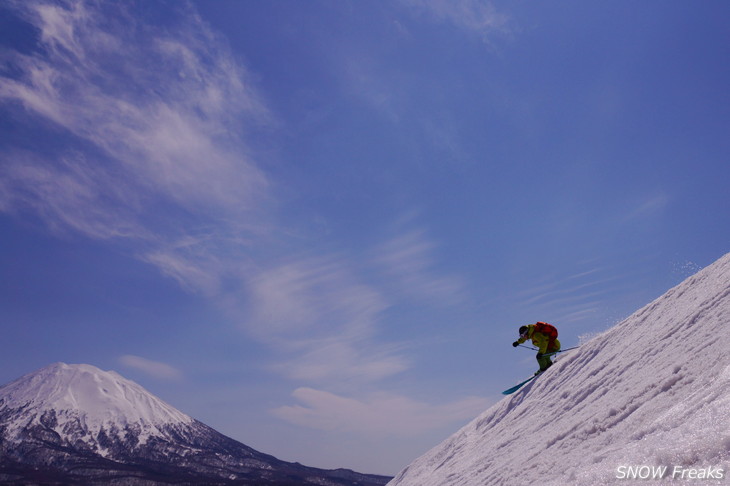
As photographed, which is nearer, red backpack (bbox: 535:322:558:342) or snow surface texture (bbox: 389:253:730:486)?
snow surface texture (bbox: 389:253:730:486)

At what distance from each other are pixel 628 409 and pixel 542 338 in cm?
865

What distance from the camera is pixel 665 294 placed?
12.5 meters

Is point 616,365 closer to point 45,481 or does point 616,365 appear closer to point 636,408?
point 636,408

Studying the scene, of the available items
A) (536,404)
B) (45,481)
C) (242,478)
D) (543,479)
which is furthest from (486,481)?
(242,478)

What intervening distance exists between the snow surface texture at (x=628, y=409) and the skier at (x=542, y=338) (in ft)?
4.68

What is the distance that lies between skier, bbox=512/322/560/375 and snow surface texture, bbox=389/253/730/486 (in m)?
1.43

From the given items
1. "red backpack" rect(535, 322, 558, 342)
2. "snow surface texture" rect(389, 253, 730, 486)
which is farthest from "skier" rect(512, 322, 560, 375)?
"snow surface texture" rect(389, 253, 730, 486)

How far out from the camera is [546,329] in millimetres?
15547

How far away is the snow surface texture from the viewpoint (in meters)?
5.08

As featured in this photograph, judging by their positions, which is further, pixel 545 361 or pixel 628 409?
pixel 545 361

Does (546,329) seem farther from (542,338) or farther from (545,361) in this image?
(545,361)

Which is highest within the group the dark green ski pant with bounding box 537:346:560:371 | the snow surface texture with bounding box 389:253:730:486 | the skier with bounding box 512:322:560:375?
the skier with bounding box 512:322:560:375

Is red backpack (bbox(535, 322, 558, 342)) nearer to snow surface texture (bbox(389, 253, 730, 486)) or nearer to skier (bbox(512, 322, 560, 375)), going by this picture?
skier (bbox(512, 322, 560, 375))

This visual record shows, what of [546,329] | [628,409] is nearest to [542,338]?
[546,329]
